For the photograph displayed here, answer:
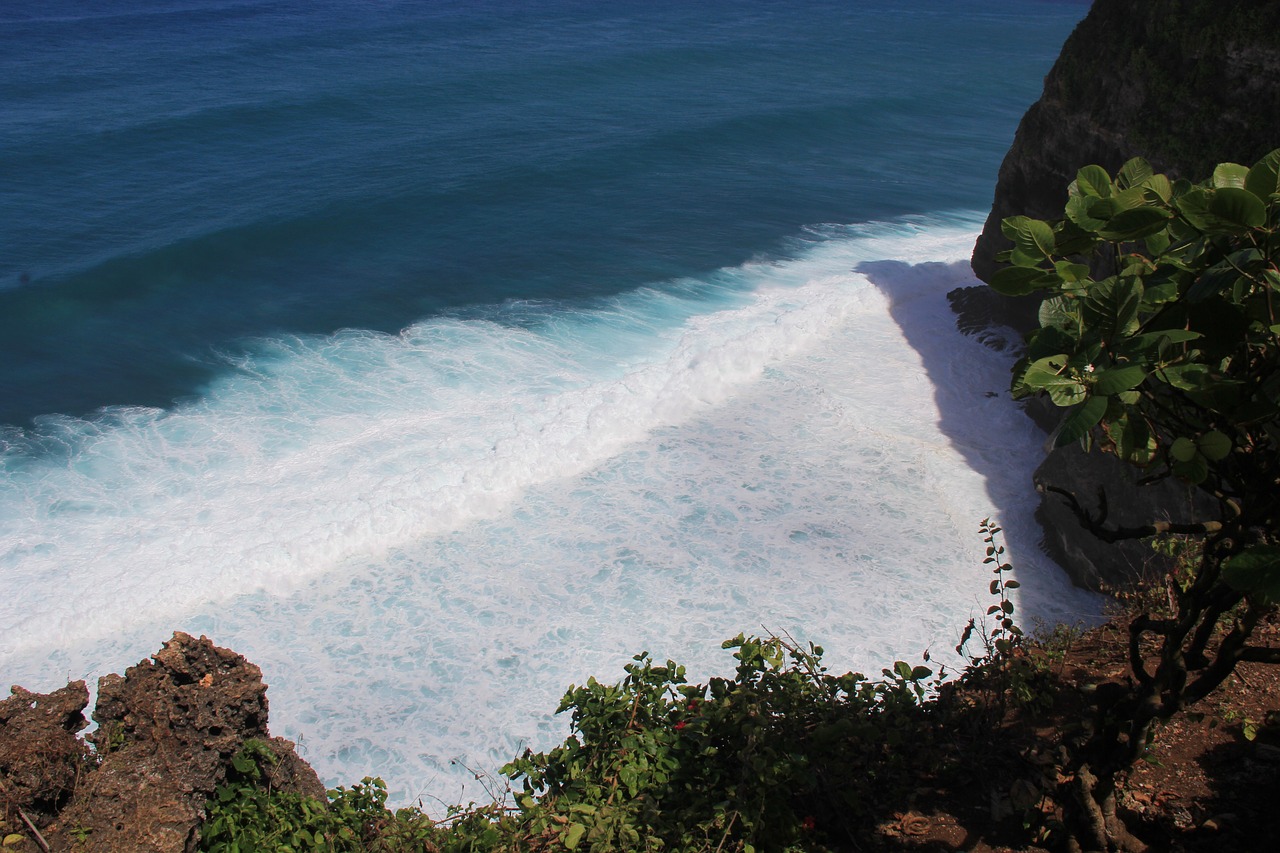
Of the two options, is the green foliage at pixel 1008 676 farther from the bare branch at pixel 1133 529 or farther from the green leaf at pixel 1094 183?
the green leaf at pixel 1094 183

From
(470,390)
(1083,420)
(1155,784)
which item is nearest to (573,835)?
(1155,784)

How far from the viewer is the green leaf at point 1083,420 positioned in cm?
285

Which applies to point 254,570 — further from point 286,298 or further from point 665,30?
point 665,30

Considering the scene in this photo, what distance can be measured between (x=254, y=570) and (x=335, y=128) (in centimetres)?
2294

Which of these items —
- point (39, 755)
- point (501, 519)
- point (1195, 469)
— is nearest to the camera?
point (1195, 469)

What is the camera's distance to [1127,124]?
54.9 ft

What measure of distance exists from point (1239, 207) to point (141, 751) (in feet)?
21.7

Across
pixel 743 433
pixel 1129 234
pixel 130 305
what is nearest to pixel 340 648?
pixel 743 433

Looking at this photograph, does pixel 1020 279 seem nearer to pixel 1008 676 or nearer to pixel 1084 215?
pixel 1084 215

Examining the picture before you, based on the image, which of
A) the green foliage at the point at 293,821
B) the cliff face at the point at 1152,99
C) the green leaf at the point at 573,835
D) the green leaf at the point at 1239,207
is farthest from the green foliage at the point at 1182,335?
the cliff face at the point at 1152,99

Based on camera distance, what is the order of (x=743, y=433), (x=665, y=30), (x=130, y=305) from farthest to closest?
(x=665, y=30)
(x=130, y=305)
(x=743, y=433)

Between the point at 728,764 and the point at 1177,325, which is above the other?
the point at 1177,325

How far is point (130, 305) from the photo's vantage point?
19922 mm

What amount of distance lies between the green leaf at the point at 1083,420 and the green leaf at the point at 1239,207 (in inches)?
30.0
